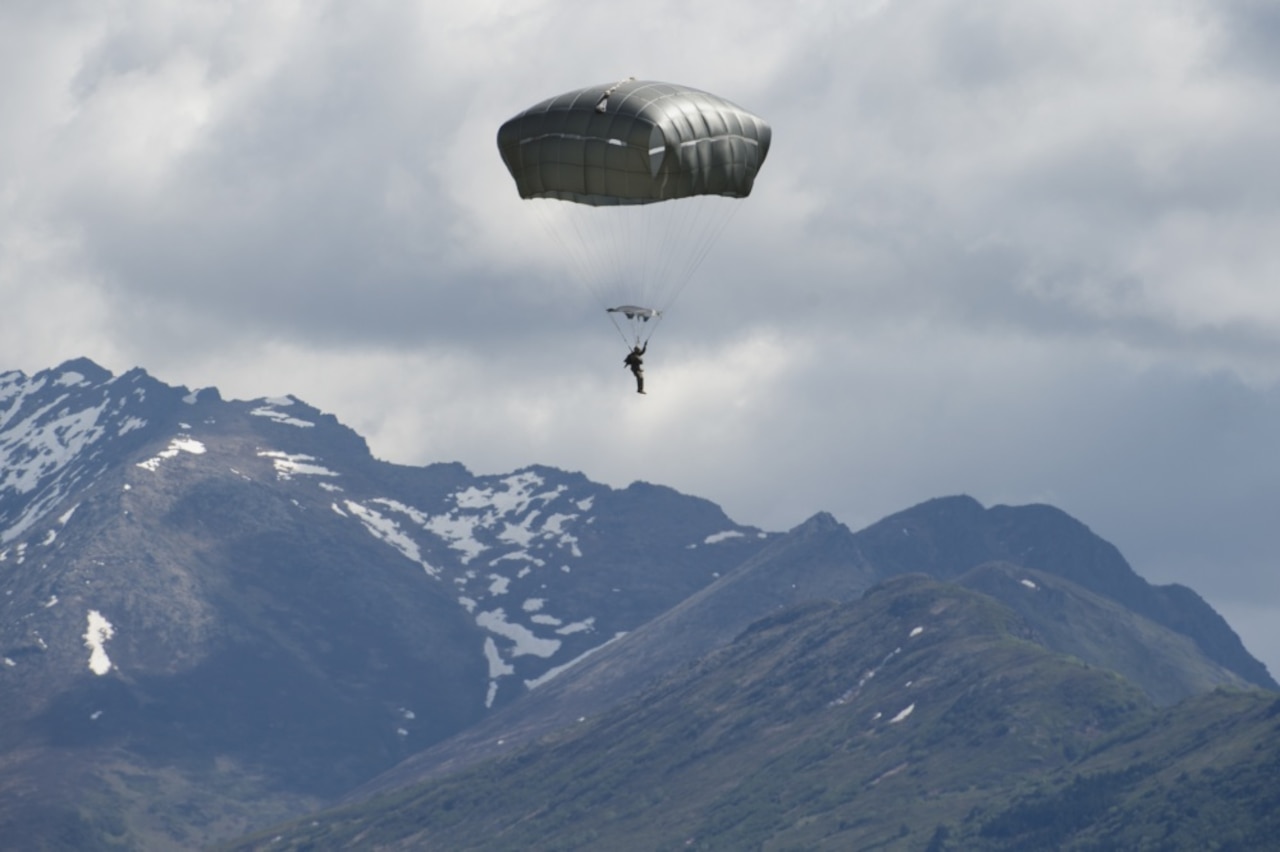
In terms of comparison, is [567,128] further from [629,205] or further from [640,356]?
[640,356]

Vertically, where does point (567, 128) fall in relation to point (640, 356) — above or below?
above

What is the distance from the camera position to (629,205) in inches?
5689

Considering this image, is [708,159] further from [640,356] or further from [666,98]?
[640,356]

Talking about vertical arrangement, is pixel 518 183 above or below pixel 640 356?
above

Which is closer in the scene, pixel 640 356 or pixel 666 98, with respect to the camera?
pixel 666 98

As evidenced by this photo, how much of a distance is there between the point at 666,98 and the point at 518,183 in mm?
11970

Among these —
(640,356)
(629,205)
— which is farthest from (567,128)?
(640,356)

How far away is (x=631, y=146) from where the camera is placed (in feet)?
458

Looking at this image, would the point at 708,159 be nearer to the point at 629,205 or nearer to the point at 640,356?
the point at 629,205

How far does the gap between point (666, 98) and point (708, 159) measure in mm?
4896

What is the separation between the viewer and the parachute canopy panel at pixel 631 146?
461 feet

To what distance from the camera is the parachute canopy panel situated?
14038 centimetres

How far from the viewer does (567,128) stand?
143625mm

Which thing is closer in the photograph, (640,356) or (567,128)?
(567,128)
